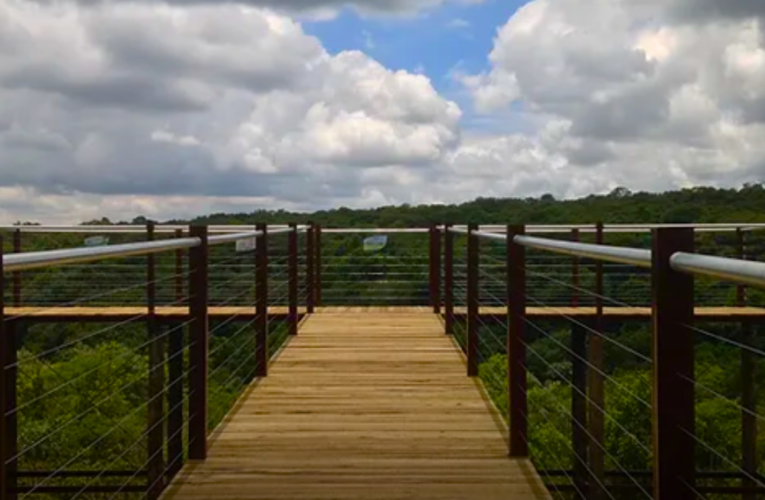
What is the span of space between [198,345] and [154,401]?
187 cm

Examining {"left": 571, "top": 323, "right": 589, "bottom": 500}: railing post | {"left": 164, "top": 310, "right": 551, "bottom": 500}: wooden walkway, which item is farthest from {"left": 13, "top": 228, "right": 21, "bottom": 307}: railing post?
{"left": 571, "top": 323, "right": 589, "bottom": 500}: railing post

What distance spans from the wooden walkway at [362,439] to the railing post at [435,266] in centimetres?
308

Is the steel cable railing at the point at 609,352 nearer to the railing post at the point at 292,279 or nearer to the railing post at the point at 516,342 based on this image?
the railing post at the point at 516,342

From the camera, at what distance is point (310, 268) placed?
9.90m

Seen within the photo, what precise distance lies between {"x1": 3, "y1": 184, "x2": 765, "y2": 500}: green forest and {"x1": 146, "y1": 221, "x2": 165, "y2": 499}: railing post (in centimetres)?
28

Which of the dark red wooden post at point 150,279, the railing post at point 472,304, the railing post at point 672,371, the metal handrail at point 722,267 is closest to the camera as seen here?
the metal handrail at point 722,267

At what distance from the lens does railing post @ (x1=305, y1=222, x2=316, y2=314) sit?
31.5ft

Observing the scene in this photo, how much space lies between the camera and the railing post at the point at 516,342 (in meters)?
4.02

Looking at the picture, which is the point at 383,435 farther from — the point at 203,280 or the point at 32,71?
the point at 32,71

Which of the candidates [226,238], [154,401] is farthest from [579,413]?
[226,238]

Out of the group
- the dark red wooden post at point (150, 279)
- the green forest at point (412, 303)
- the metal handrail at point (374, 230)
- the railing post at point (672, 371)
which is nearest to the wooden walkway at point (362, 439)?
the green forest at point (412, 303)

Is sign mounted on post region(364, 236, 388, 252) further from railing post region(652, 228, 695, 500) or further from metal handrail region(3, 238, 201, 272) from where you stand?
railing post region(652, 228, 695, 500)

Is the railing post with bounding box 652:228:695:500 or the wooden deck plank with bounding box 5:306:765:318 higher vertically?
the railing post with bounding box 652:228:695:500

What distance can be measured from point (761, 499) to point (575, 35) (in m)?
8.61
